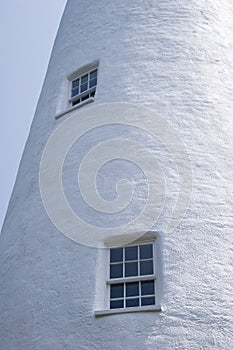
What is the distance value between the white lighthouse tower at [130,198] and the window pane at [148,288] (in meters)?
0.02

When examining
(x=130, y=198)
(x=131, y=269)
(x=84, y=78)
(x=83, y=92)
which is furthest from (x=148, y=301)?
(x=84, y=78)

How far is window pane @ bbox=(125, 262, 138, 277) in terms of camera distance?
1055cm

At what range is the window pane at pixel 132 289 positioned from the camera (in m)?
10.3

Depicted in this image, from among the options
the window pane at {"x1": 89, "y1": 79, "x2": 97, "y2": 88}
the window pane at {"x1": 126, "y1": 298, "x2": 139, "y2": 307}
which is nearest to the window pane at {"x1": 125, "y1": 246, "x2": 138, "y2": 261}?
the window pane at {"x1": 126, "y1": 298, "x2": 139, "y2": 307}

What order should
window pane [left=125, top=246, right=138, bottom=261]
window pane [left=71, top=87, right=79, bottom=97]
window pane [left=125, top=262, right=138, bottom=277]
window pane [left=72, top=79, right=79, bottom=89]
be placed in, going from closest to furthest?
window pane [left=125, top=262, right=138, bottom=277], window pane [left=125, top=246, right=138, bottom=261], window pane [left=71, top=87, right=79, bottom=97], window pane [left=72, top=79, right=79, bottom=89]

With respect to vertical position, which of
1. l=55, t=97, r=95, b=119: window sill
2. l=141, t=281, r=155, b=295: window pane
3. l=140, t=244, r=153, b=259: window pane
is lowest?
l=141, t=281, r=155, b=295: window pane

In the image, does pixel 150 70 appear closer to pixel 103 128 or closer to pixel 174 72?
pixel 174 72

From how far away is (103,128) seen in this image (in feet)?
41.4

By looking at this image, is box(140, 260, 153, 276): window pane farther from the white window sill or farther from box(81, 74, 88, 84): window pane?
box(81, 74, 88, 84): window pane

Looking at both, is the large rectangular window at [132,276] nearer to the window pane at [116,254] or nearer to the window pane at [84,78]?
the window pane at [116,254]

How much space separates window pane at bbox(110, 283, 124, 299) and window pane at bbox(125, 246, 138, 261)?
51 cm

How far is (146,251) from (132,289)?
0.72 metres

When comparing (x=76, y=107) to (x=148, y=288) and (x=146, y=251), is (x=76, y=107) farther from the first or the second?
(x=148, y=288)

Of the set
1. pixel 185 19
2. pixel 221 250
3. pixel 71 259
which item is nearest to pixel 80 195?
pixel 71 259
